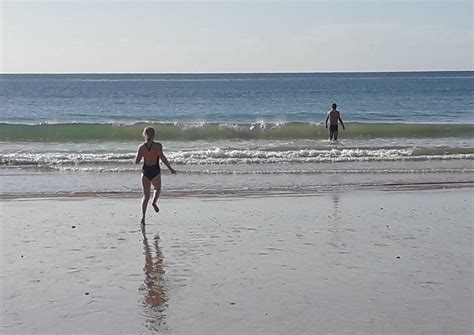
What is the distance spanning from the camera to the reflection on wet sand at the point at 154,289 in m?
5.92

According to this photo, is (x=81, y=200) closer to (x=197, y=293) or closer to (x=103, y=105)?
(x=197, y=293)

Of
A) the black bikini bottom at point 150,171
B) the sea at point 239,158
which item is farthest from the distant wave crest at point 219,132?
the black bikini bottom at point 150,171

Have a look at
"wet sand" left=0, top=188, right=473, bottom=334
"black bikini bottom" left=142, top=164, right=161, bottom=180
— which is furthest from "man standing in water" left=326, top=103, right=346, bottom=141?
"black bikini bottom" left=142, top=164, right=161, bottom=180

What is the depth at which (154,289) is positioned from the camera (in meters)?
6.80

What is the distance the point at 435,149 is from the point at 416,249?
14.2 m

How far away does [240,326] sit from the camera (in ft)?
19.0

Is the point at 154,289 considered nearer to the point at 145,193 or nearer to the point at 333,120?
the point at 145,193

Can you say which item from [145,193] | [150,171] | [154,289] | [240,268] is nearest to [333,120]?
[150,171]

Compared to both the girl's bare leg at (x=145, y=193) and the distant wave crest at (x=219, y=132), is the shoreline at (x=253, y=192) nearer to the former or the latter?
the girl's bare leg at (x=145, y=193)

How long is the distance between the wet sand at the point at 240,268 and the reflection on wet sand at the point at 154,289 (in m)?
0.01

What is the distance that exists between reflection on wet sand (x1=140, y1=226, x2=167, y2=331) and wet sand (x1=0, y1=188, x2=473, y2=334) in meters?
0.01

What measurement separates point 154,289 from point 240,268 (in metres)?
1.09

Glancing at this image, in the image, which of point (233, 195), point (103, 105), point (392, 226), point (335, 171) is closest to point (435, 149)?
point (335, 171)

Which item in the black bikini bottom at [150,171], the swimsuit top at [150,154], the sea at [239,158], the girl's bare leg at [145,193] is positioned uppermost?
the swimsuit top at [150,154]
